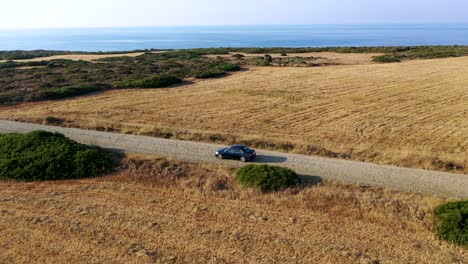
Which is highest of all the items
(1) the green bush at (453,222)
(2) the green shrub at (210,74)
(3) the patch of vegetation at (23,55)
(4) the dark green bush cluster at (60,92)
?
(3) the patch of vegetation at (23,55)

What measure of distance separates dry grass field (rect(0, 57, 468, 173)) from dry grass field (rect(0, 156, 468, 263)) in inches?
257

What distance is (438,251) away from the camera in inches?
574

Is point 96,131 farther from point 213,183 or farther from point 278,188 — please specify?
point 278,188

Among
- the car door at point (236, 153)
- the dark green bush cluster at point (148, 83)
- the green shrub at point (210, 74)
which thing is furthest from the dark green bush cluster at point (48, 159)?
the green shrub at point (210, 74)

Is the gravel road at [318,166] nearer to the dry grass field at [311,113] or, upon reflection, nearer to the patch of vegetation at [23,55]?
the dry grass field at [311,113]

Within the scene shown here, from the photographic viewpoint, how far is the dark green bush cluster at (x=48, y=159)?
22.1 meters

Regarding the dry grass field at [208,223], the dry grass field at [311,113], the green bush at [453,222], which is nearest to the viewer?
the dry grass field at [208,223]

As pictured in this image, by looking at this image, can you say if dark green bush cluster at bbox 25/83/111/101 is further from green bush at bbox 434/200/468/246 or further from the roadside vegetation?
green bush at bbox 434/200/468/246

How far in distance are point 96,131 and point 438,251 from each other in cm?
2414

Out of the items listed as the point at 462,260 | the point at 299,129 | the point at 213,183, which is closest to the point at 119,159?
the point at 213,183

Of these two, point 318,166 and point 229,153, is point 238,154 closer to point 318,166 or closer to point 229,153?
point 229,153

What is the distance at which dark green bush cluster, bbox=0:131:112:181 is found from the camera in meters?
22.1

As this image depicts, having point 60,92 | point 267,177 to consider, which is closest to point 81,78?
point 60,92

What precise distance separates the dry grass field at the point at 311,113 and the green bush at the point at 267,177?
4775 millimetres
